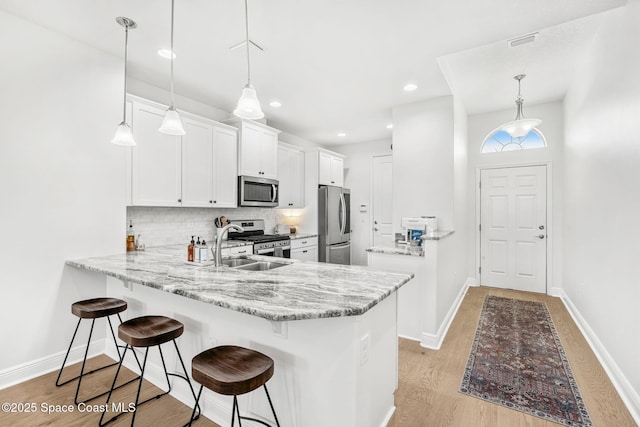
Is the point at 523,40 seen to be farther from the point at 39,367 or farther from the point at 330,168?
the point at 39,367

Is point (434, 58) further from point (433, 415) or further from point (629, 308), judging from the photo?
point (433, 415)

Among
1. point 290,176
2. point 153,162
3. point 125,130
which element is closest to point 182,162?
point 153,162

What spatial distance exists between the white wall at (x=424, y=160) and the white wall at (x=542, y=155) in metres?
1.72

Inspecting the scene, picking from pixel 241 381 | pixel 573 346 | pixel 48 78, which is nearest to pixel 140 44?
pixel 48 78

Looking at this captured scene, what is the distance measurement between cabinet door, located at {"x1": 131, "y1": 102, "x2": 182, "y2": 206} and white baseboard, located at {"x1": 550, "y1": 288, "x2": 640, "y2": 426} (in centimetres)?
415

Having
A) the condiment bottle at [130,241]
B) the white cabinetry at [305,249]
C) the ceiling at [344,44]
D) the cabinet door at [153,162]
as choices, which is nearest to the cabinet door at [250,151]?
the ceiling at [344,44]

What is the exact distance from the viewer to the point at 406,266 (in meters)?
3.12

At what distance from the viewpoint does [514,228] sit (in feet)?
16.2

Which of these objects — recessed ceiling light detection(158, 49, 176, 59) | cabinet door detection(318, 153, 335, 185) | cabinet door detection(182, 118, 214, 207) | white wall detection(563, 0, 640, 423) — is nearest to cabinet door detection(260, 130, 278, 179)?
cabinet door detection(182, 118, 214, 207)

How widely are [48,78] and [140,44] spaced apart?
0.76 metres

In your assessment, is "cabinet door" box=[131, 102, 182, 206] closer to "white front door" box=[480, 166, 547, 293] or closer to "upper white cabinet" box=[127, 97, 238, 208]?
"upper white cabinet" box=[127, 97, 238, 208]

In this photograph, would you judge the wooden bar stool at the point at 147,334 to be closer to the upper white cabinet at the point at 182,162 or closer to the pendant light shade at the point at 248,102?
the pendant light shade at the point at 248,102

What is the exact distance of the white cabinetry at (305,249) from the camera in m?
4.79

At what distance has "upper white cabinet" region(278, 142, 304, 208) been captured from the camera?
5.09m
